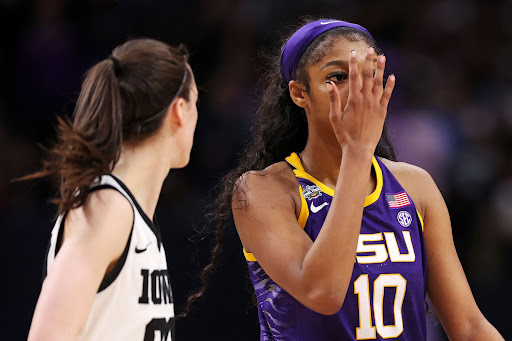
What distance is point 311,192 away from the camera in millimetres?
2752

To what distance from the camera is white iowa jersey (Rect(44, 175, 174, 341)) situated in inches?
77.6

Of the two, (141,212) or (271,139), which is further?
(271,139)

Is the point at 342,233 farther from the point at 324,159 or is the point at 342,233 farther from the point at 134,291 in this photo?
the point at 134,291

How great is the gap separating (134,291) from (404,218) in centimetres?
112

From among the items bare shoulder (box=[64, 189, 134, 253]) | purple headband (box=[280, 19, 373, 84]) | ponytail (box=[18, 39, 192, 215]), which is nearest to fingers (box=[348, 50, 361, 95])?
purple headband (box=[280, 19, 373, 84])

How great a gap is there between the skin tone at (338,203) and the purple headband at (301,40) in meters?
0.08

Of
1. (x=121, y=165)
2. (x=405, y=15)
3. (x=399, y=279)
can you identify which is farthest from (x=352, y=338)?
(x=405, y=15)

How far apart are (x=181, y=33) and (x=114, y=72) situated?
4.33 m

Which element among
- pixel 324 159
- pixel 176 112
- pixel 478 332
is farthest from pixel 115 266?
pixel 478 332

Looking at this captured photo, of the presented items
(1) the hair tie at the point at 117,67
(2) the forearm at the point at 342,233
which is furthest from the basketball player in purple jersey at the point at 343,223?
(1) the hair tie at the point at 117,67

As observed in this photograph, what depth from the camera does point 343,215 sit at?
2402mm

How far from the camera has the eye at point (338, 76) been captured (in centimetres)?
271

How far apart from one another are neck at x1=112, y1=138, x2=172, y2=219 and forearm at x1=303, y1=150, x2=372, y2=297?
0.54 m

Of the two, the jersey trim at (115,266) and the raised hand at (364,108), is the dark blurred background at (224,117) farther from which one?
the jersey trim at (115,266)
